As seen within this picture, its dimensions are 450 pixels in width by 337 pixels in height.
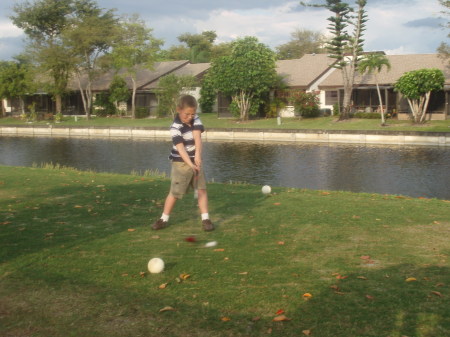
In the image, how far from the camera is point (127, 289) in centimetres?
440

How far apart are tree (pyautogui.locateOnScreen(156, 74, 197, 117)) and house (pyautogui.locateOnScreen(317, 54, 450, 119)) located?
1065 cm

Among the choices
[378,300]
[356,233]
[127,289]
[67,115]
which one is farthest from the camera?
[67,115]

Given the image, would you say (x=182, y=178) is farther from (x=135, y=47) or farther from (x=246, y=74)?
(x=135, y=47)

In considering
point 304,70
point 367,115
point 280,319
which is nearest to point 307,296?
point 280,319

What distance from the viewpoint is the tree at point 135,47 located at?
46250mm

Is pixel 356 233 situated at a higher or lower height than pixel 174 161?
lower

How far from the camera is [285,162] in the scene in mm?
22422

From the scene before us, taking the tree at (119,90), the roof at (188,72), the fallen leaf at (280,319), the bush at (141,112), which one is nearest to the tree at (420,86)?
the roof at (188,72)

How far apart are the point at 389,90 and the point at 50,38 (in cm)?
3256

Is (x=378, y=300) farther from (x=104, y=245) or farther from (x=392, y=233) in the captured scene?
(x=104, y=245)

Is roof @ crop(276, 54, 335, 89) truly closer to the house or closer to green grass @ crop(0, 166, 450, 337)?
the house

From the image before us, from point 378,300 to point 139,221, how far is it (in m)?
3.77

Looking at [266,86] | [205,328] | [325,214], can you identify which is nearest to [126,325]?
[205,328]

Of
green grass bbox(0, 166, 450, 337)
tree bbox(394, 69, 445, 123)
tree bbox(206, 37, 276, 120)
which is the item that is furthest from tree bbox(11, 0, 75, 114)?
green grass bbox(0, 166, 450, 337)
